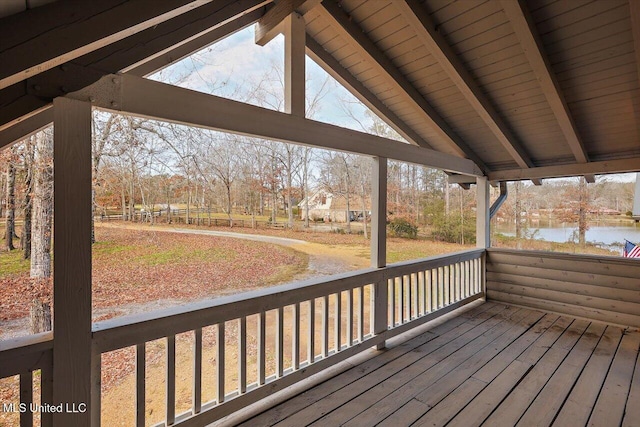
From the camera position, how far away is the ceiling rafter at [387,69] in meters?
2.68

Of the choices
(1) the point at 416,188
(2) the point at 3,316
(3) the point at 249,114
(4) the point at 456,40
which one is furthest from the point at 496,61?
(2) the point at 3,316

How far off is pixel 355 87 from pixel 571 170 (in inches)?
126

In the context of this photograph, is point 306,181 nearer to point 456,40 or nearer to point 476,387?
point 456,40

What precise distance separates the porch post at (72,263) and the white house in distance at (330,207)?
4.16 meters

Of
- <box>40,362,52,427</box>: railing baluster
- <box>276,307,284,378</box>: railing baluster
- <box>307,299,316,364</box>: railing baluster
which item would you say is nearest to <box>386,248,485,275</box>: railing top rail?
<box>307,299,316,364</box>: railing baluster

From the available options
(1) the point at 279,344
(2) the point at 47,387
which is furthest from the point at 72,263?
(1) the point at 279,344

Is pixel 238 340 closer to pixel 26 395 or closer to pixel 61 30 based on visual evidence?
pixel 26 395

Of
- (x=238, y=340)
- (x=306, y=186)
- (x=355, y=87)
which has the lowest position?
(x=238, y=340)

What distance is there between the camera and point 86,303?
1.52m

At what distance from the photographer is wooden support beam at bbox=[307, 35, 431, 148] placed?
10.2 ft

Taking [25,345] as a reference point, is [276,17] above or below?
above

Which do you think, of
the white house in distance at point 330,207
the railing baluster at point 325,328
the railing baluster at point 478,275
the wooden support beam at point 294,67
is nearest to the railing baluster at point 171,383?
the railing baluster at point 325,328

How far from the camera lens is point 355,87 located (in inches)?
138

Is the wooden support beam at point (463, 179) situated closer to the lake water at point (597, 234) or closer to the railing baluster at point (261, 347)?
the lake water at point (597, 234)
